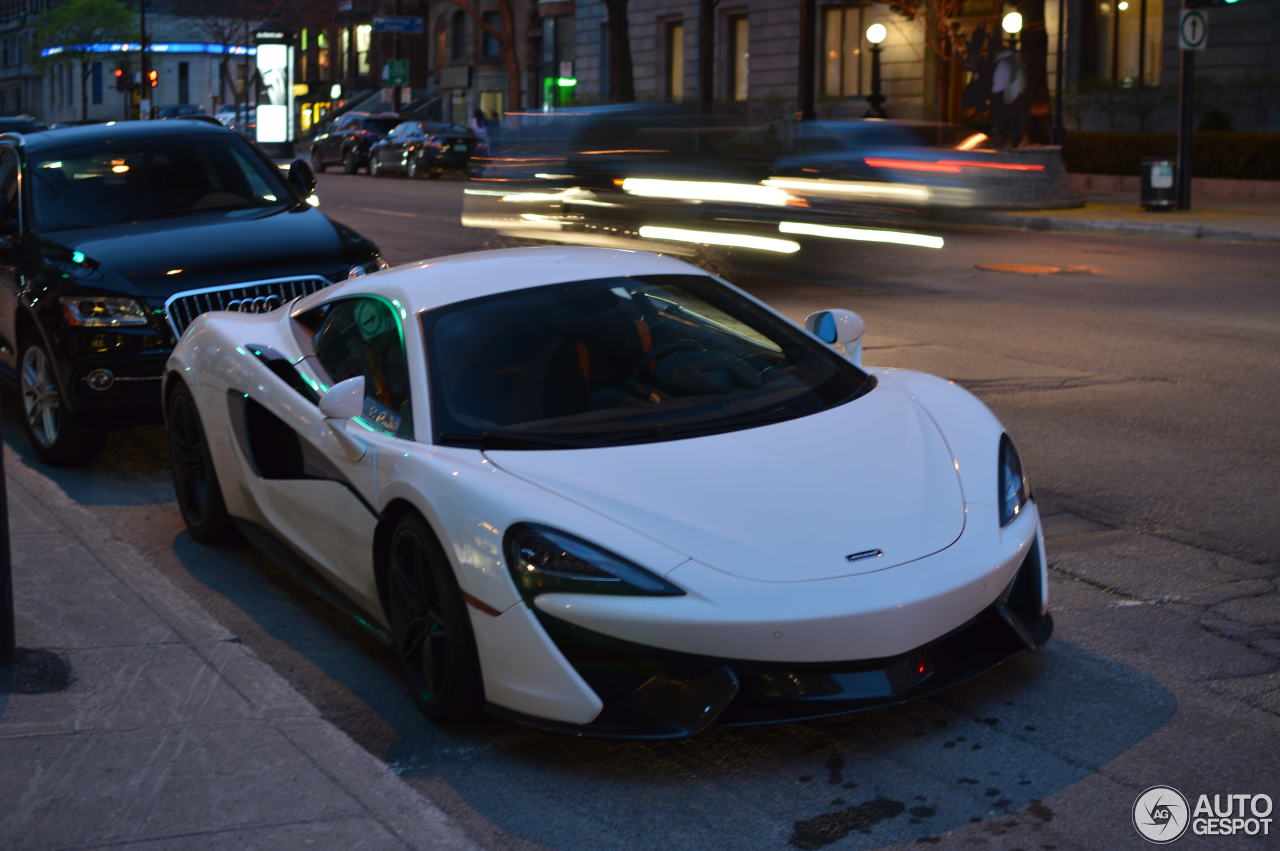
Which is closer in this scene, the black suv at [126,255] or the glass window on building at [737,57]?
the black suv at [126,255]

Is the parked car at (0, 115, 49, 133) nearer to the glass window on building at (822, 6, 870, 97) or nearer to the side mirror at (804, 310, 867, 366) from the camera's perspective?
the side mirror at (804, 310, 867, 366)

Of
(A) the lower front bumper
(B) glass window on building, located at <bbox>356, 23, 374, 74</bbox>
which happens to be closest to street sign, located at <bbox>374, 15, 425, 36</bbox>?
(B) glass window on building, located at <bbox>356, 23, 374, 74</bbox>

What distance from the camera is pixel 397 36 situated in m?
81.0

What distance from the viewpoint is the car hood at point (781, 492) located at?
14.1 feet

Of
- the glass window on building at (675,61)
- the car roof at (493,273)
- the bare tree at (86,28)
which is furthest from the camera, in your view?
the bare tree at (86,28)

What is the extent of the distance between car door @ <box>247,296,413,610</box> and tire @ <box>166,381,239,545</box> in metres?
0.65

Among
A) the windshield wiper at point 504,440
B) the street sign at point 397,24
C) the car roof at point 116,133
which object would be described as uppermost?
the street sign at point 397,24

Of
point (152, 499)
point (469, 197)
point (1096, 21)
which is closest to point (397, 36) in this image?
point (1096, 21)

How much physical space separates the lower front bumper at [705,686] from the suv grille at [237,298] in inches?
180

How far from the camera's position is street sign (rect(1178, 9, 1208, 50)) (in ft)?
75.2

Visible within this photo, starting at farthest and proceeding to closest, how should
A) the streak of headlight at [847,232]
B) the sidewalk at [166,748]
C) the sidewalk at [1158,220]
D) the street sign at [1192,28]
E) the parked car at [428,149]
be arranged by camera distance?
the parked car at [428,149] < the street sign at [1192,28] < the sidewalk at [1158,220] < the streak of headlight at [847,232] < the sidewalk at [166,748]

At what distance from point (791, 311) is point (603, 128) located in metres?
2.92

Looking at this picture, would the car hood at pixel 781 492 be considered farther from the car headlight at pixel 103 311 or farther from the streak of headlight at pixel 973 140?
the streak of headlight at pixel 973 140

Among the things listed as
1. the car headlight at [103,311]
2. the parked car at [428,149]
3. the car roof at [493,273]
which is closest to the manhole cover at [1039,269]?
the car headlight at [103,311]
